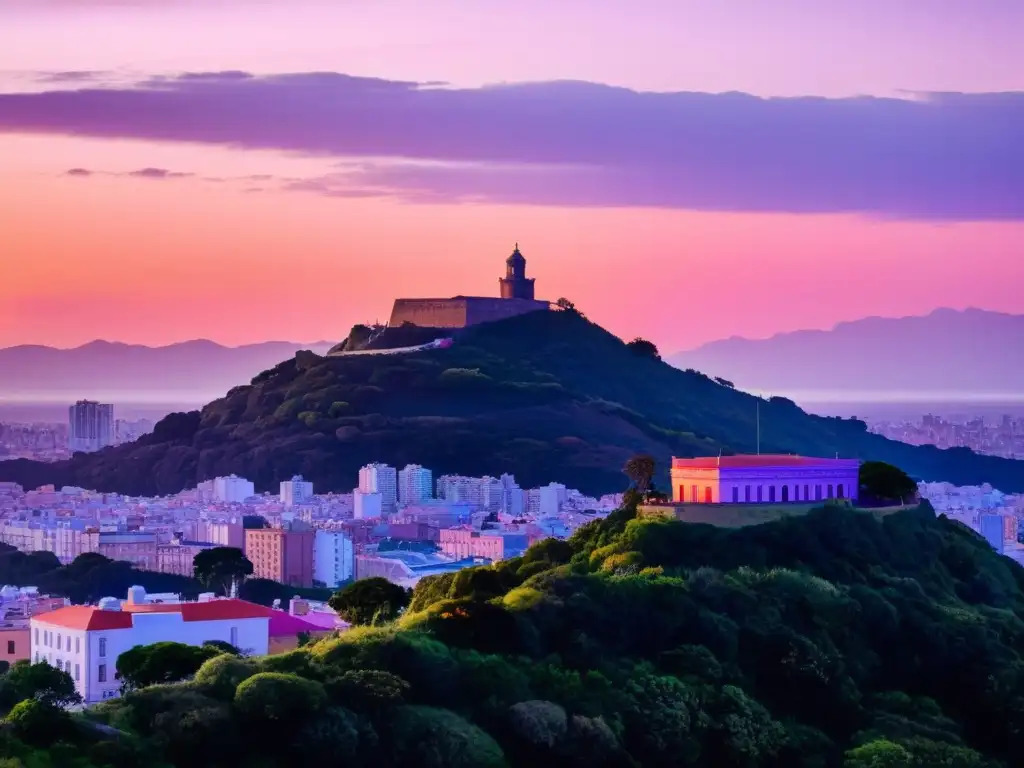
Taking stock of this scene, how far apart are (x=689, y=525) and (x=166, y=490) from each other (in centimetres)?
7998

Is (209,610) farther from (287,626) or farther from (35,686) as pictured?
(35,686)

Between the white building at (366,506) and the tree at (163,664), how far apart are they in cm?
6193

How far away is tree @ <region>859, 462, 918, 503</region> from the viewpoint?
42.5 meters

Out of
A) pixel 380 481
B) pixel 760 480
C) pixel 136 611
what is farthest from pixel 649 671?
pixel 380 481

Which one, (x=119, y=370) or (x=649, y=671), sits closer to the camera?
(x=649, y=671)

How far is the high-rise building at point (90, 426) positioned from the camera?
5664 inches

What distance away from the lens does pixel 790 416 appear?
117875 mm

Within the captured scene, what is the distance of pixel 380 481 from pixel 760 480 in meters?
65.0

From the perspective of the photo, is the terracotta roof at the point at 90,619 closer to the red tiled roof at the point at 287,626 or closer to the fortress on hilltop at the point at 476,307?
the red tiled roof at the point at 287,626

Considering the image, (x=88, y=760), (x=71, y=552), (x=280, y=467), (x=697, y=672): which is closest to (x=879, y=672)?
(x=697, y=672)

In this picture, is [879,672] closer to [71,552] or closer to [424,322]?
[71,552]

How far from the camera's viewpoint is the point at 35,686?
31547mm

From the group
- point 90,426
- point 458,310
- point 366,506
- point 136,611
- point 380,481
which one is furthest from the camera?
point 90,426

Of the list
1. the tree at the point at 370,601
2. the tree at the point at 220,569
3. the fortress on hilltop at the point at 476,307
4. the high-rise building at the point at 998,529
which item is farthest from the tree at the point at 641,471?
the fortress on hilltop at the point at 476,307
